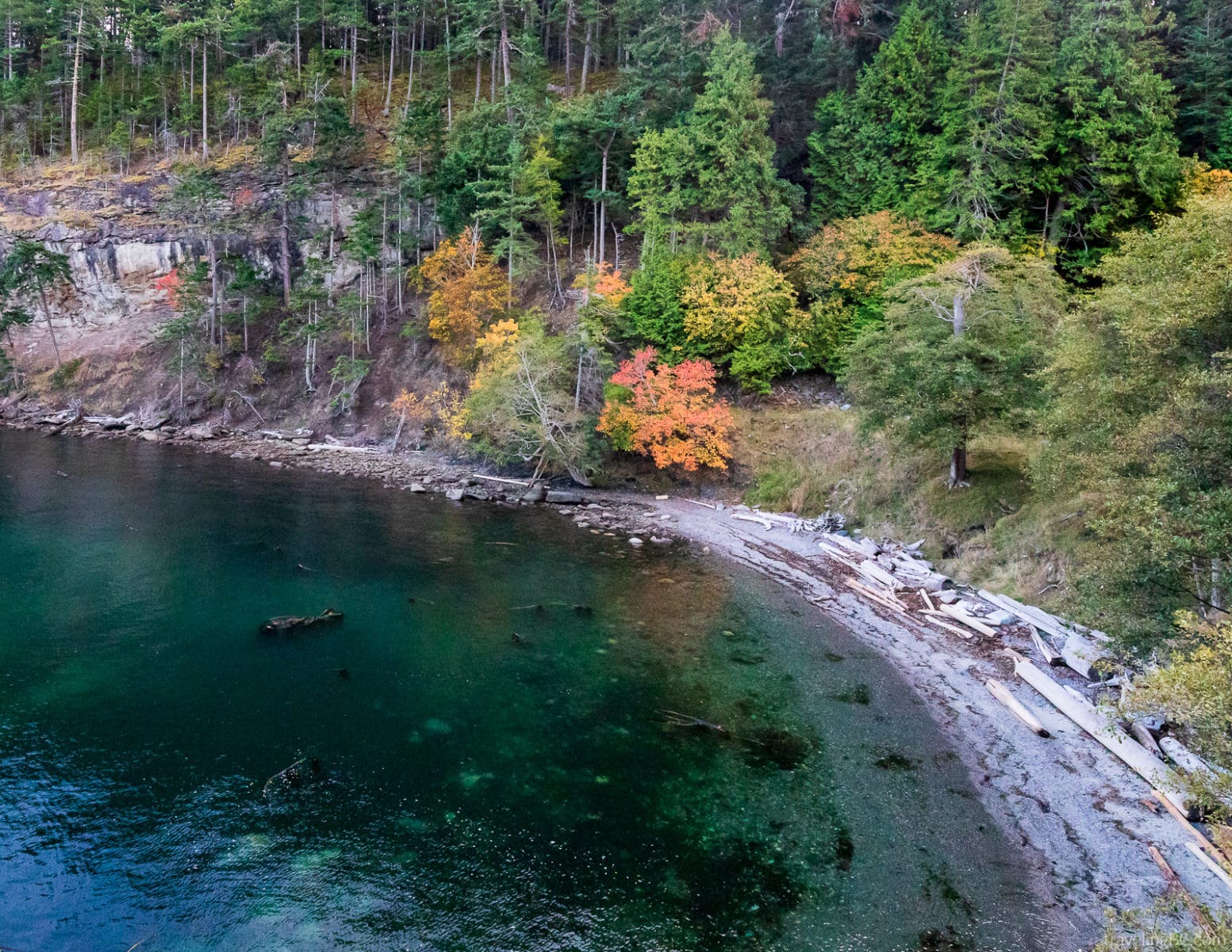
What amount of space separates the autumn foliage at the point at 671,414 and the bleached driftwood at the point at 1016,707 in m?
20.2

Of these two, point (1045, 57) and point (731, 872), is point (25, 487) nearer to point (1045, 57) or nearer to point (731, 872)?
point (731, 872)

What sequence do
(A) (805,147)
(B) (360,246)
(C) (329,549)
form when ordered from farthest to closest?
(B) (360,246) < (A) (805,147) < (C) (329,549)

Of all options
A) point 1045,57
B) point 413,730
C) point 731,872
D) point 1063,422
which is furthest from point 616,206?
point 731,872

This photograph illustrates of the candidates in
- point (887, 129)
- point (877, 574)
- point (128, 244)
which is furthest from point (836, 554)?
point (128, 244)

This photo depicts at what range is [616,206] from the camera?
49.7m

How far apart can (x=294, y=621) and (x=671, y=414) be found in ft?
71.8

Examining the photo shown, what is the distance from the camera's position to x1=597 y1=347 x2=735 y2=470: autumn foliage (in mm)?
37688

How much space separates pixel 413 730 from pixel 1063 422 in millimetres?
19606

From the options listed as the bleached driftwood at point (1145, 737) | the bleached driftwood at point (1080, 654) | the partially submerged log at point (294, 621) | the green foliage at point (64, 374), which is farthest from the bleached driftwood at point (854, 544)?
the green foliage at point (64, 374)

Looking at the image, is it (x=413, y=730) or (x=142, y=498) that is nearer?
(x=413, y=730)

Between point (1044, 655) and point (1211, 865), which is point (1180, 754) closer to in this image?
point (1211, 865)

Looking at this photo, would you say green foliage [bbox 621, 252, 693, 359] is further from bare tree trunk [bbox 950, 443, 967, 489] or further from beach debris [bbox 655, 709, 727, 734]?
beach debris [bbox 655, 709, 727, 734]

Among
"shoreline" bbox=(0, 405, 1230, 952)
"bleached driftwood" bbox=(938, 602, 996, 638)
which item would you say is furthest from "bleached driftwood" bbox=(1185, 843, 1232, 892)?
"bleached driftwood" bbox=(938, 602, 996, 638)

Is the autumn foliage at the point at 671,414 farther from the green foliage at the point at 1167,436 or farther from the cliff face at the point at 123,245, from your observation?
the cliff face at the point at 123,245
